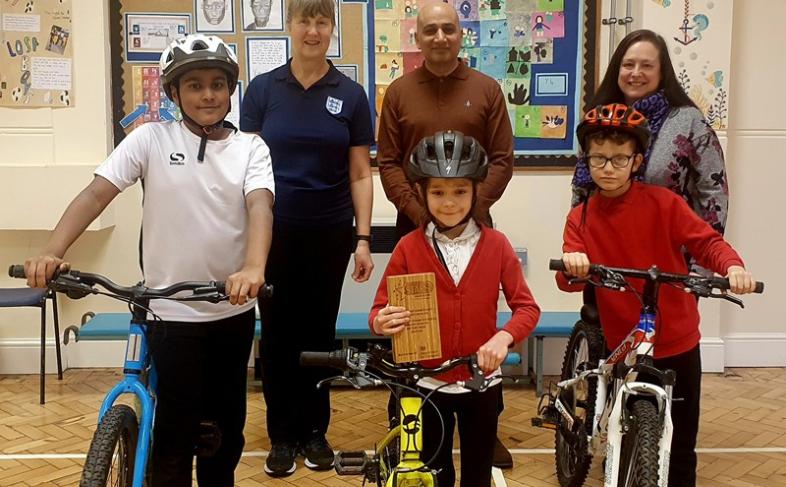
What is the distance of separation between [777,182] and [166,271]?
12.3 feet

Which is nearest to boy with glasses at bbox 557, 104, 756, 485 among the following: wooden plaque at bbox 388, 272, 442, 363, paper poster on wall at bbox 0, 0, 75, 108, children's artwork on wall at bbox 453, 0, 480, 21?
wooden plaque at bbox 388, 272, 442, 363

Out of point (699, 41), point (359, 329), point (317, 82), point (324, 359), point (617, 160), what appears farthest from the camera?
point (699, 41)

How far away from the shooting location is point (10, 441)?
3467mm

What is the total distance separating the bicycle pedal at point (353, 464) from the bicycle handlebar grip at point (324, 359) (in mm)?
366

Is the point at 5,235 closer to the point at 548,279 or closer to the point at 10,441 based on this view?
the point at 10,441

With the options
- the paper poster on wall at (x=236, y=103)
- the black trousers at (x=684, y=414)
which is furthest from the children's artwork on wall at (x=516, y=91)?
the black trousers at (x=684, y=414)

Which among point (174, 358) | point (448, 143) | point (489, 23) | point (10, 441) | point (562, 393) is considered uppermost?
point (489, 23)

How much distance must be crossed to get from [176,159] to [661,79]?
1.68 metres

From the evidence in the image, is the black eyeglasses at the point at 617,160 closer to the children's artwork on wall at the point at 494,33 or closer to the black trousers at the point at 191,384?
the black trousers at the point at 191,384

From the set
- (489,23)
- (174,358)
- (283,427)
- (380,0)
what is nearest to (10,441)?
(283,427)

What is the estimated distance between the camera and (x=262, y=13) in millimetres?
4309

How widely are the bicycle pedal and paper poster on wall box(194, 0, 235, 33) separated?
301 centimetres

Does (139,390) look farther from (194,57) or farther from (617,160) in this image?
(617,160)

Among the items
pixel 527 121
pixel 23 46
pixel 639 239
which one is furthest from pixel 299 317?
pixel 23 46
